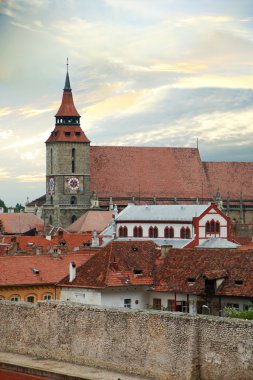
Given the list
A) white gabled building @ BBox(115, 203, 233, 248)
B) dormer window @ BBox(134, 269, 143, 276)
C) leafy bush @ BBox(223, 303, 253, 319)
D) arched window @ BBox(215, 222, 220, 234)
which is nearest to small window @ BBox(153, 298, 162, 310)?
dormer window @ BBox(134, 269, 143, 276)

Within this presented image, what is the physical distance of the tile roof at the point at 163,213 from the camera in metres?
80.4

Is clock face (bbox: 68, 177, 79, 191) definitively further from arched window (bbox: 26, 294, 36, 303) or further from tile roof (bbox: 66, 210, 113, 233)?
arched window (bbox: 26, 294, 36, 303)

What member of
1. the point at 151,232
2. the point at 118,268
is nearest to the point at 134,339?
the point at 118,268

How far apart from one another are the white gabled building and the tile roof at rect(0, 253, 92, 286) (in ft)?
66.4

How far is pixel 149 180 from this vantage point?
135m

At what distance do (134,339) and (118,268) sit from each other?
14.0 metres

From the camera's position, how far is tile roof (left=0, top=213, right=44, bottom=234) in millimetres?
116825

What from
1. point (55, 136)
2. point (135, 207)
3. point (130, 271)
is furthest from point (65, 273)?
point (55, 136)

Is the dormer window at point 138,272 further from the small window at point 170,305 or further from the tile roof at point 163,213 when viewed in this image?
the tile roof at point 163,213

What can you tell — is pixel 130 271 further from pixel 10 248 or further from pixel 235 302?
pixel 10 248

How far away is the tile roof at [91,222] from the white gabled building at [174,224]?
85.6 feet

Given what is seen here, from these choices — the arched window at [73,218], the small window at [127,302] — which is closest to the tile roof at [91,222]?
the arched window at [73,218]

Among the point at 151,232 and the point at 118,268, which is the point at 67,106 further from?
the point at 118,268

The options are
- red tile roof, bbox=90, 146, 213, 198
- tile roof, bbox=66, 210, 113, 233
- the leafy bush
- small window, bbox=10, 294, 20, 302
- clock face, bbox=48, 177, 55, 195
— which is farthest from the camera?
red tile roof, bbox=90, 146, 213, 198
